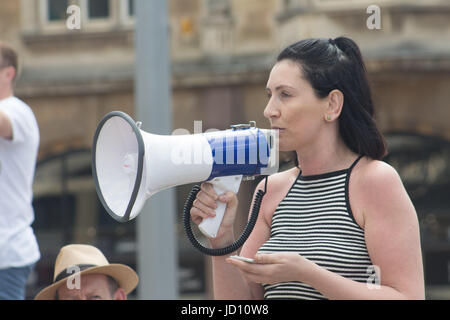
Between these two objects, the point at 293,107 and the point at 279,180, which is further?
the point at 279,180

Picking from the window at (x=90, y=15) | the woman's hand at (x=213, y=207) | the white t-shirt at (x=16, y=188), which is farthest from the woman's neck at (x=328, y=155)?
the window at (x=90, y=15)

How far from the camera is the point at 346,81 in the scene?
2.61 metres

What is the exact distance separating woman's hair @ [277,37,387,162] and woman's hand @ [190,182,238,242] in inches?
15.0

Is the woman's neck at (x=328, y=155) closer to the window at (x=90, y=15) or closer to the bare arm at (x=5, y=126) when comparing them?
the bare arm at (x=5, y=126)

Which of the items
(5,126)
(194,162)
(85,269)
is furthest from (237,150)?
(5,126)

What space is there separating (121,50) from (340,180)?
32.3 feet

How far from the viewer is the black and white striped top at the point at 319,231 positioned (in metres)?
2.49

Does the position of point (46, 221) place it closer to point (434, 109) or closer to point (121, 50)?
point (121, 50)

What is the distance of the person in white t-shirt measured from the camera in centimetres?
396

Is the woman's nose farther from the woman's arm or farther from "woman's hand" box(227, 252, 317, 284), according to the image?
"woman's hand" box(227, 252, 317, 284)

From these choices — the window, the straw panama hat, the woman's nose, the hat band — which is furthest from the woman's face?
the window

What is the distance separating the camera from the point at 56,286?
3795 mm

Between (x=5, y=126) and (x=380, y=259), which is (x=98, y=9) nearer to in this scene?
(x=5, y=126)

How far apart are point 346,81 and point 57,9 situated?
33.5 feet
